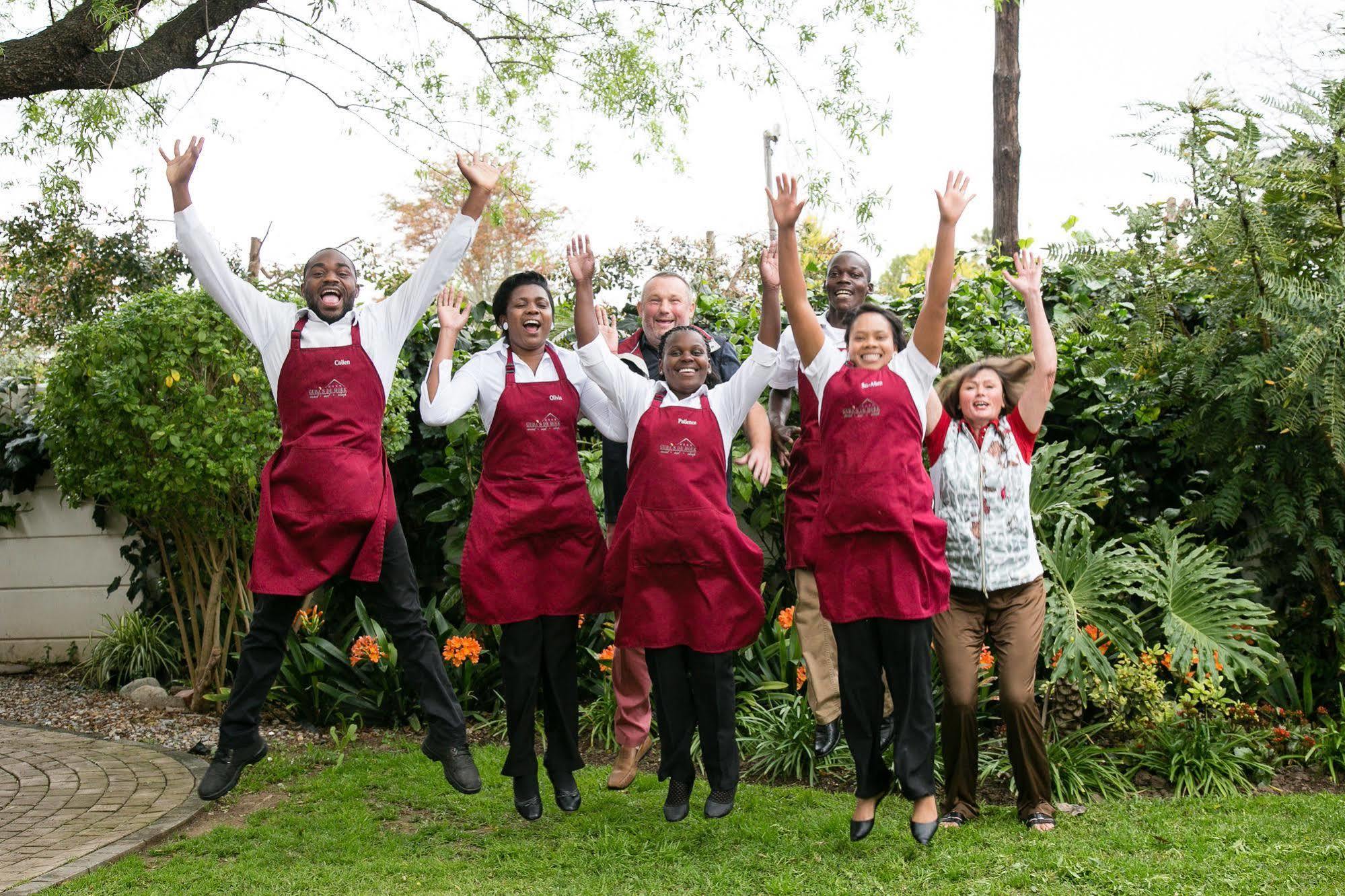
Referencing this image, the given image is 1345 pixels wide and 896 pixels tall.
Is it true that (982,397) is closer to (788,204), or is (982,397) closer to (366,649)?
(788,204)

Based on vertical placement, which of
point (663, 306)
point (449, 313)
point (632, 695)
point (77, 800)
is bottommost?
point (77, 800)

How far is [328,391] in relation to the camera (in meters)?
4.32

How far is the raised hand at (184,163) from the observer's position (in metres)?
4.36

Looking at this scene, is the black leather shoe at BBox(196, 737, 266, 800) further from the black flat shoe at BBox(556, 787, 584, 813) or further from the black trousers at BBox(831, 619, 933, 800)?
the black trousers at BBox(831, 619, 933, 800)

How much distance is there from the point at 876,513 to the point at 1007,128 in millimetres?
9910

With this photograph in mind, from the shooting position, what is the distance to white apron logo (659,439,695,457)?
423 centimetres

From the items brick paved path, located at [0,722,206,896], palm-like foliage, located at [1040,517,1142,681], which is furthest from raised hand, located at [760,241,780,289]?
brick paved path, located at [0,722,206,896]

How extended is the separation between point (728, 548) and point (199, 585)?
4.04m

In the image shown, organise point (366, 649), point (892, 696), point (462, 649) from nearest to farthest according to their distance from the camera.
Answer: point (892, 696) < point (462, 649) < point (366, 649)

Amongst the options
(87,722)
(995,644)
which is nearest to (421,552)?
(87,722)

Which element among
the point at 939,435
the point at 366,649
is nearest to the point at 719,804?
the point at 939,435

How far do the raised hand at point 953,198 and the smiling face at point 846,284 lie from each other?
779 millimetres

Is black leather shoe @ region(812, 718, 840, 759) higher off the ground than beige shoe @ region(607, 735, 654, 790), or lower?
higher

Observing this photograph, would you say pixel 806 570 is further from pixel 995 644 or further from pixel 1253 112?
pixel 1253 112
